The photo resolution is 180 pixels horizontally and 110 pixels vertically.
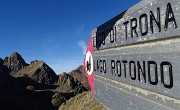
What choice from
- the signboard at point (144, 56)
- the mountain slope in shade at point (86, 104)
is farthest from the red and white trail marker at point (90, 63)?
the signboard at point (144, 56)

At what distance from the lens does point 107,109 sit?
29.8 feet

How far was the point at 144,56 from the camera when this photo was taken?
17.9 ft

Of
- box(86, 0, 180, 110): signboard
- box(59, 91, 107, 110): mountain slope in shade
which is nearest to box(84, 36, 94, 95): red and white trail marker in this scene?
box(59, 91, 107, 110): mountain slope in shade

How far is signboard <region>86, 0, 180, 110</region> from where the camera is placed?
4.46m

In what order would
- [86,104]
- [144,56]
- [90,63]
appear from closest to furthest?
[144,56], [90,63], [86,104]

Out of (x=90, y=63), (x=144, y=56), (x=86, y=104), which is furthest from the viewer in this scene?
(x=86, y=104)

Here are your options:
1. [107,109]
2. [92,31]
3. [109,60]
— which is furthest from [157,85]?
[92,31]

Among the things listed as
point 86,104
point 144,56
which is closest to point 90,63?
point 86,104

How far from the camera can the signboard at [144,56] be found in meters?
4.46

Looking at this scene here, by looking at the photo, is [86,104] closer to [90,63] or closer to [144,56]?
[90,63]

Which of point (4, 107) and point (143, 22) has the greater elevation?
point (143, 22)

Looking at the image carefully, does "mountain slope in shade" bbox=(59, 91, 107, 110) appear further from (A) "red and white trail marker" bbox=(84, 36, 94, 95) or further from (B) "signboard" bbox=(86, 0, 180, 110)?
(B) "signboard" bbox=(86, 0, 180, 110)

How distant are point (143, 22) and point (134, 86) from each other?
5.01 feet

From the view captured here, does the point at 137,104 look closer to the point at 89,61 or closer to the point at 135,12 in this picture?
the point at 135,12
